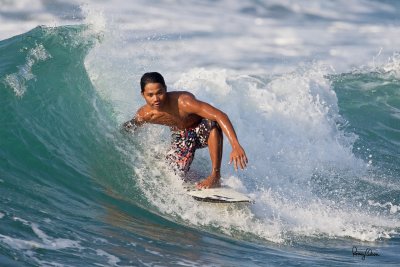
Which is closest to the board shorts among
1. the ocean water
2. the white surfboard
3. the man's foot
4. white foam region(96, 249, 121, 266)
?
the ocean water

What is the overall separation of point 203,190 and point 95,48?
4.28 m

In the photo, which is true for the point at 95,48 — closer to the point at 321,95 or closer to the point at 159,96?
the point at 159,96

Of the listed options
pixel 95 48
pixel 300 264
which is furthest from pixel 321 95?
pixel 300 264

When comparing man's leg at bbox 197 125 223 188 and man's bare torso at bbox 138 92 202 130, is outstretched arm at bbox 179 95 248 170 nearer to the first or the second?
man's bare torso at bbox 138 92 202 130

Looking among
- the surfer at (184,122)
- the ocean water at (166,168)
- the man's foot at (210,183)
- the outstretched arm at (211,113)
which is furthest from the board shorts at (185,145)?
the man's foot at (210,183)

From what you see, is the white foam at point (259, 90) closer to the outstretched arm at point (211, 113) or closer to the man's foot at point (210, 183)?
the man's foot at point (210, 183)

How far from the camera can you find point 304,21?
2209cm

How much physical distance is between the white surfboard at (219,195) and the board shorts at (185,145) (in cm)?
63

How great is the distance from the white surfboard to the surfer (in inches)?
4.6

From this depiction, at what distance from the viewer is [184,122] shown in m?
7.09

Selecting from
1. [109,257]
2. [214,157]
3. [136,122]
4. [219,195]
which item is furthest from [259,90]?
[109,257]

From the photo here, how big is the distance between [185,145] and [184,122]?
26 centimetres

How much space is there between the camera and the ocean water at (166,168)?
550 cm

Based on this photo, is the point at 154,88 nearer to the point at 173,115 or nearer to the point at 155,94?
the point at 155,94
